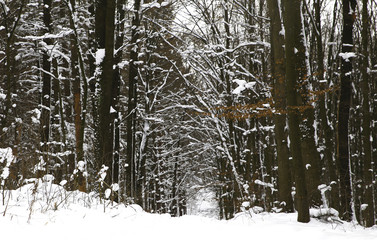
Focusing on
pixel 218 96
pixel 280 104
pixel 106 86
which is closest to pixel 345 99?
pixel 280 104

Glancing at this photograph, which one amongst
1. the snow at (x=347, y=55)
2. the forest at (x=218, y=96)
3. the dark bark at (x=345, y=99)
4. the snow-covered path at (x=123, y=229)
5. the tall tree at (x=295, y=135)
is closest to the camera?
the snow-covered path at (x=123, y=229)

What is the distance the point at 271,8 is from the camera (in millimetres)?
9352

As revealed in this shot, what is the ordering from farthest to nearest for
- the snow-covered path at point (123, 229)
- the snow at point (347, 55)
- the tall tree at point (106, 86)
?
the snow at point (347, 55) < the tall tree at point (106, 86) < the snow-covered path at point (123, 229)

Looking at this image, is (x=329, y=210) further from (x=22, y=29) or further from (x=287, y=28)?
(x=22, y=29)

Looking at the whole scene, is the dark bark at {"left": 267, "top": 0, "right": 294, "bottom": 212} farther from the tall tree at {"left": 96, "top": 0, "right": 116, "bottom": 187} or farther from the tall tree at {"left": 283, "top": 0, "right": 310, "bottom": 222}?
the tall tree at {"left": 96, "top": 0, "right": 116, "bottom": 187}

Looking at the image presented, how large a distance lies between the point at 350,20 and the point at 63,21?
36.2ft

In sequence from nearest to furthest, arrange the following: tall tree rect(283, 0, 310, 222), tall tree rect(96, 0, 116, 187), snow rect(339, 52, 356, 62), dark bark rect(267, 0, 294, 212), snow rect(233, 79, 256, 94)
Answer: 1. tall tree rect(283, 0, 310, 222)
2. tall tree rect(96, 0, 116, 187)
3. dark bark rect(267, 0, 294, 212)
4. snow rect(233, 79, 256, 94)
5. snow rect(339, 52, 356, 62)

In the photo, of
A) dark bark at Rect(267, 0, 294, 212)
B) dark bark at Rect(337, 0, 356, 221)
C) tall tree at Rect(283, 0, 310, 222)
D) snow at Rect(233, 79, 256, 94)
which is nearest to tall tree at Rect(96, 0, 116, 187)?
snow at Rect(233, 79, 256, 94)

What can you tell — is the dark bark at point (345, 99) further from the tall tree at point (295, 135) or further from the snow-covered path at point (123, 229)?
the snow-covered path at point (123, 229)

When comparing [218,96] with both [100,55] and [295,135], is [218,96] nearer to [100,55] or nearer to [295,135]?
[100,55]

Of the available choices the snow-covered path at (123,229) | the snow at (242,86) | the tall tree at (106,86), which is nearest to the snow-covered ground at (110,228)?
the snow-covered path at (123,229)

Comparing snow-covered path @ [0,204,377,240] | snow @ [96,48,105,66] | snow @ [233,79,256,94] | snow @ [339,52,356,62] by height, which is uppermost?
snow @ [339,52,356,62]

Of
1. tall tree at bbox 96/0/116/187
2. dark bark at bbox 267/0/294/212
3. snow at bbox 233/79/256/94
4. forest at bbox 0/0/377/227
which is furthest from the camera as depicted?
snow at bbox 233/79/256/94

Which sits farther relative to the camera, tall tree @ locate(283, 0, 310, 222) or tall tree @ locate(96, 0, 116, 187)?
tall tree @ locate(96, 0, 116, 187)
